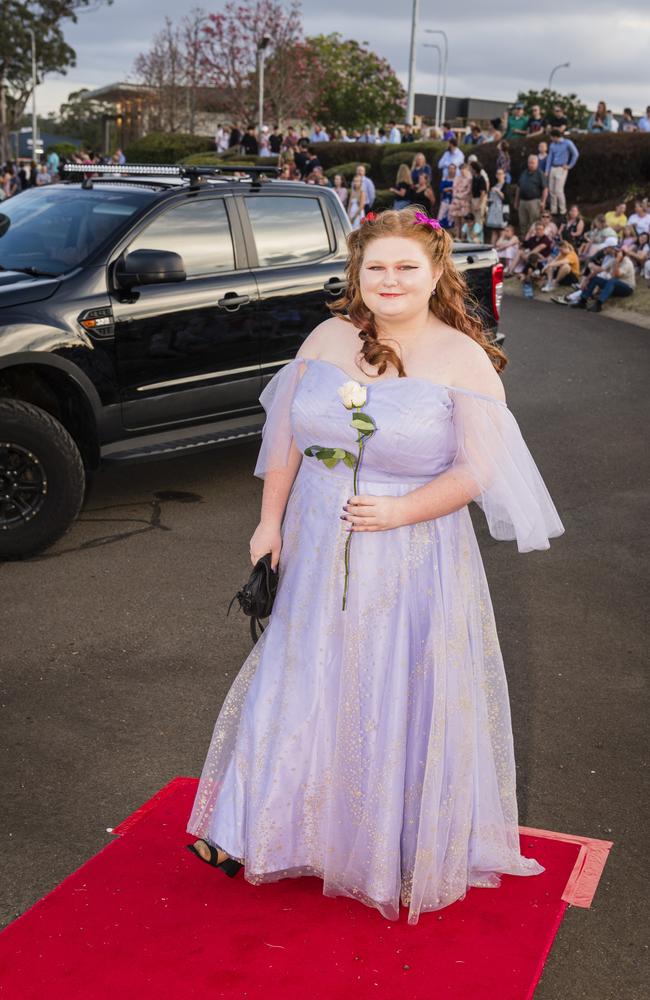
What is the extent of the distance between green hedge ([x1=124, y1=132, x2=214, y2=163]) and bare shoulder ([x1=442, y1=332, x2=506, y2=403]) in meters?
41.6

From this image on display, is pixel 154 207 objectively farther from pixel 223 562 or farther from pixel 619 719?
pixel 619 719

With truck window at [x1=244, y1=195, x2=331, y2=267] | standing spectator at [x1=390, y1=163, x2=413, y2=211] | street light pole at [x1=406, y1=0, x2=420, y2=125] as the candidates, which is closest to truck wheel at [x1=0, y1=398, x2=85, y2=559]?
truck window at [x1=244, y1=195, x2=331, y2=267]

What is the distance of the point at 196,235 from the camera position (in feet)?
23.5

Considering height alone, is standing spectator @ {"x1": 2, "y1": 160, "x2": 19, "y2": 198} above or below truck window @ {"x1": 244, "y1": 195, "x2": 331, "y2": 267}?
below

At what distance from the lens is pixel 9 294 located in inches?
244

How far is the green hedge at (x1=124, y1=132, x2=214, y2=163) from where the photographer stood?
141ft

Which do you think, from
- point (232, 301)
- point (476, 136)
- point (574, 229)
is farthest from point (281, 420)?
point (476, 136)

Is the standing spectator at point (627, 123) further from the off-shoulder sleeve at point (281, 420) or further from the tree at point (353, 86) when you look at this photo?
the tree at point (353, 86)

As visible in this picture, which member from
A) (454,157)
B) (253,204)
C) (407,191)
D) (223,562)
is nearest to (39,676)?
(223,562)

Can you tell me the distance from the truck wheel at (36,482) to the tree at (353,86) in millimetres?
62902

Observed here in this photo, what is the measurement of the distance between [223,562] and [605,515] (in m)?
2.61

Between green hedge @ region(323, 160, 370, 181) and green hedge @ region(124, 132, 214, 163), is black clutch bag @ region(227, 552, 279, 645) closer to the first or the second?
green hedge @ region(323, 160, 370, 181)

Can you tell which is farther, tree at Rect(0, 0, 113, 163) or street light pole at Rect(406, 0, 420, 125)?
tree at Rect(0, 0, 113, 163)

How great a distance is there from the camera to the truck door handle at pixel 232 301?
23.1ft
